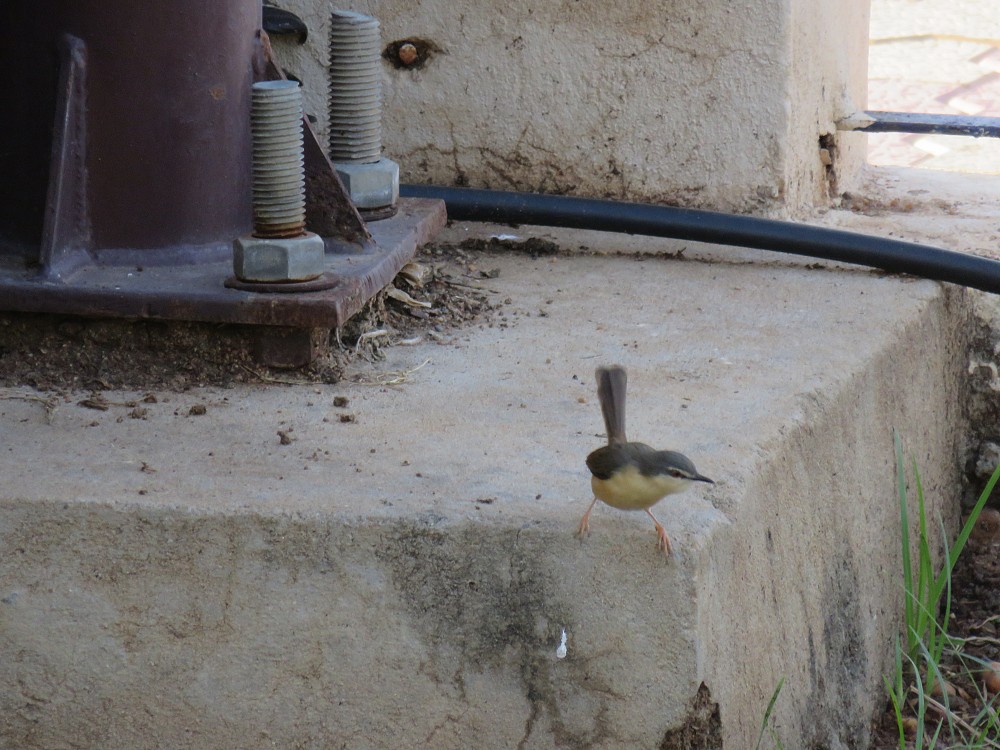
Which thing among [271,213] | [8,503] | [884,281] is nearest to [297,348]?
[271,213]

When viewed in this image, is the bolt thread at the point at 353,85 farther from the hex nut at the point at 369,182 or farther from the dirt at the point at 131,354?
the dirt at the point at 131,354

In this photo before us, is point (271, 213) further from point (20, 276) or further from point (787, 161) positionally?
point (787, 161)

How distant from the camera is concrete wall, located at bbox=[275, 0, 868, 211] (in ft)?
10.7

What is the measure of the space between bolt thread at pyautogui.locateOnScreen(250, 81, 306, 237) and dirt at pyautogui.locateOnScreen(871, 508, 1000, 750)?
1437 mm

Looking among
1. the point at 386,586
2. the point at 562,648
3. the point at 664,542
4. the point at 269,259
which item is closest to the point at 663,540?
the point at 664,542

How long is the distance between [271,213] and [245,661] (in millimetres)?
839

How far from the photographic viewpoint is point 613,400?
6.25 feet

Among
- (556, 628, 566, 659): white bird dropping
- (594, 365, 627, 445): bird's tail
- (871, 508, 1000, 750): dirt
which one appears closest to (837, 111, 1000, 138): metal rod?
(871, 508, 1000, 750): dirt

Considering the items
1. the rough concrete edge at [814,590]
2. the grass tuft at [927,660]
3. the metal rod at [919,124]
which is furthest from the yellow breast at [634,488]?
the metal rod at [919,124]

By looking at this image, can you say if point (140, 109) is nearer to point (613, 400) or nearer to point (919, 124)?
point (613, 400)

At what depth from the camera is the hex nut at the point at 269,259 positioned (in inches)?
91.0

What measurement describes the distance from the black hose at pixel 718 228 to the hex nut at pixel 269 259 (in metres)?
1.01

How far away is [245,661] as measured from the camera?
185 cm

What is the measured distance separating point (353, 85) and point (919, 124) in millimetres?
1695
